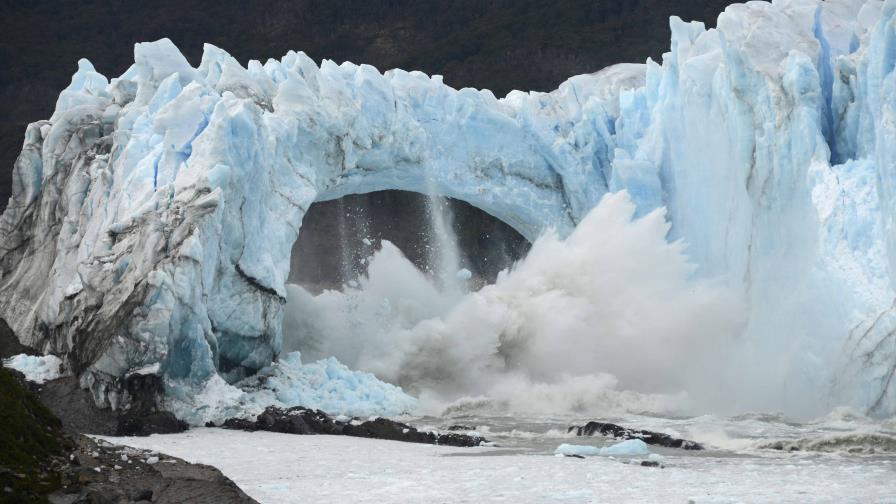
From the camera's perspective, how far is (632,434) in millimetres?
17844

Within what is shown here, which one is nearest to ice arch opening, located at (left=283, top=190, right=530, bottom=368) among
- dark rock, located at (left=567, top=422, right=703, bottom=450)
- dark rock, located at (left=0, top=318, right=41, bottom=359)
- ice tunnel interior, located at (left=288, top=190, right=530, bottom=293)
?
ice tunnel interior, located at (left=288, top=190, right=530, bottom=293)

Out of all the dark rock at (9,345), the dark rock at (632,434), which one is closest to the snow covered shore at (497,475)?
the dark rock at (632,434)

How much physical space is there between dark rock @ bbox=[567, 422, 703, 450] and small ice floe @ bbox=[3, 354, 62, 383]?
28.4ft

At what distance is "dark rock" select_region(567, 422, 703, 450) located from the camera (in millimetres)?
17078

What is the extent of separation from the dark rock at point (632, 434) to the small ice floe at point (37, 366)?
8.65 meters

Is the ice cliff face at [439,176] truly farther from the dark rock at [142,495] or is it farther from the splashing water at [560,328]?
the dark rock at [142,495]

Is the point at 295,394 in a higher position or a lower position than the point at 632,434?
higher

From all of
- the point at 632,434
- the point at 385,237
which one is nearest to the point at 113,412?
the point at 632,434

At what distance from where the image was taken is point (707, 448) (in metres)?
16.9

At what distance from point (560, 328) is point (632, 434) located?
282 inches

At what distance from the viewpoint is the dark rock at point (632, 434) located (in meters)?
17.1

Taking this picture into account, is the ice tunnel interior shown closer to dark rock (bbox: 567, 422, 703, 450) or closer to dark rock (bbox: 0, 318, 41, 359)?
dark rock (bbox: 0, 318, 41, 359)

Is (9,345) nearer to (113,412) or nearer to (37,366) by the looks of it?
(37,366)

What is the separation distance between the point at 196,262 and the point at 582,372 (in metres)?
8.83
